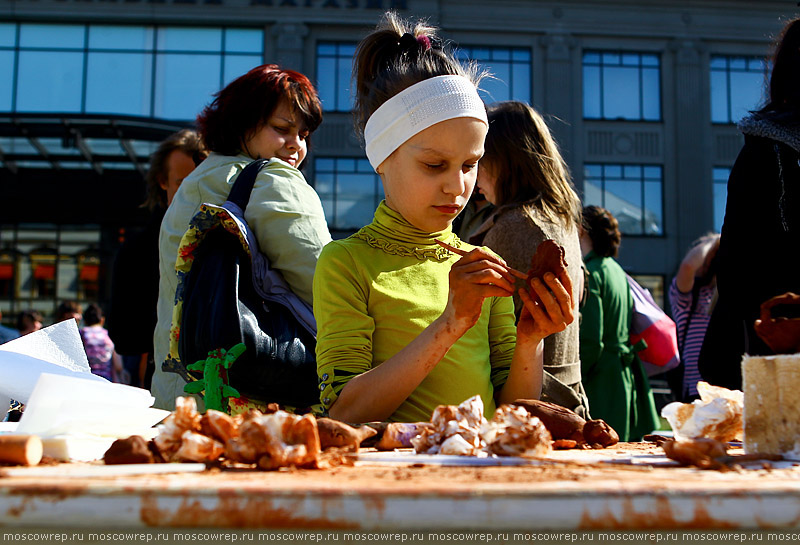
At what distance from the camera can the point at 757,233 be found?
89.6 inches

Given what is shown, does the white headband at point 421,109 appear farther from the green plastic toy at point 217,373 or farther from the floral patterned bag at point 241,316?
the green plastic toy at point 217,373

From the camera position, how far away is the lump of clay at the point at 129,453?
108cm

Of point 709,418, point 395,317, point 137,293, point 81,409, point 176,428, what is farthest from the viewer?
point 137,293

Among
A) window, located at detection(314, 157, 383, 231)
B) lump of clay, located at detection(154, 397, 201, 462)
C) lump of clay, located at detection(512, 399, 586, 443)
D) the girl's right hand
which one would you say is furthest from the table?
window, located at detection(314, 157, 383, 231)

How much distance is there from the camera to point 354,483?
33.8 inches

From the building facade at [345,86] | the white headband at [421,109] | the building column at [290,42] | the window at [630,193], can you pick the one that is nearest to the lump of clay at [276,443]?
the white headband at [421,109]

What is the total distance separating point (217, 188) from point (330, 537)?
2.15 m

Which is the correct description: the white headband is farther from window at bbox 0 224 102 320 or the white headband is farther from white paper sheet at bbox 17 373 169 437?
window at bbox 0 224 102 320

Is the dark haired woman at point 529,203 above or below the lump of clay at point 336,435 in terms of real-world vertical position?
above

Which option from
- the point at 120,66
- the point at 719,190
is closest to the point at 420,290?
the point at 120,66

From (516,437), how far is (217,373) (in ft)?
4.11

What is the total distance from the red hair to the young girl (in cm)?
→ 78

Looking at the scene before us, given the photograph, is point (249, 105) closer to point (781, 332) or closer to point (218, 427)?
point (218, 427)

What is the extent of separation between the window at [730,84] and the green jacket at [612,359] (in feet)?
62.7
